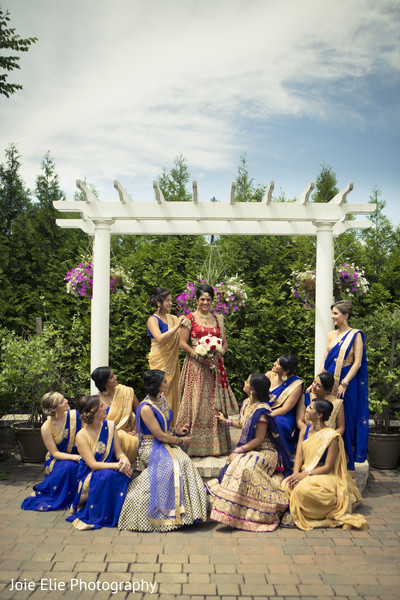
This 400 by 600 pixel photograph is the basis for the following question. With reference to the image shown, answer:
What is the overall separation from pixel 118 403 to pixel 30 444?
1.56 meters

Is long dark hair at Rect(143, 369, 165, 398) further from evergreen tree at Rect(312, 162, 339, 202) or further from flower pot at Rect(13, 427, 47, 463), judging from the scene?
evergreen tree at Rect(312, 162, 339, 202)

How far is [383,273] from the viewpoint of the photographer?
386 inches

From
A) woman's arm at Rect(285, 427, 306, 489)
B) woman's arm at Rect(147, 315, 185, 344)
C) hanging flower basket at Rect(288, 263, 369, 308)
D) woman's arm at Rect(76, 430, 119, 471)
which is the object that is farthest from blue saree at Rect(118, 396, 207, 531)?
hanging flower basket at Rect(288, 263, 369, 308)

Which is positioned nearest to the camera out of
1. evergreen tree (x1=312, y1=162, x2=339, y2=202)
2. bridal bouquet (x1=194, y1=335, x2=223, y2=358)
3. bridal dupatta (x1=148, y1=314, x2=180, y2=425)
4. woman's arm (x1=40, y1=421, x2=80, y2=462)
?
woman's arm (x1=40, y1=421, x2=80, y2=462)

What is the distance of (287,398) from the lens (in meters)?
4.81

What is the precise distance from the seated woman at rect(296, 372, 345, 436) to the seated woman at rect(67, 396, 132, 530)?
65.9 inches

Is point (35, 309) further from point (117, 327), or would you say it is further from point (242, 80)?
point (242, 80)

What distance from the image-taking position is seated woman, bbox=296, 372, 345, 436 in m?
4.73

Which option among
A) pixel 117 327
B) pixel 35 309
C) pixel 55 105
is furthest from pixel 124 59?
pixel 35 309

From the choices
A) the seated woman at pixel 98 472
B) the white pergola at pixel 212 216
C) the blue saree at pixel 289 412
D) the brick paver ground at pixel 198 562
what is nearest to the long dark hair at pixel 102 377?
the seated woman at pixel 98 472

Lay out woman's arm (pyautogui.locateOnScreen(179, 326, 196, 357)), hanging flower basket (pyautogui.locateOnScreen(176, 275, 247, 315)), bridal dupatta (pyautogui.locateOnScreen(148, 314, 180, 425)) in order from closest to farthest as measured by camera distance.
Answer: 1. woman's arm (pyautogui.locateOnScreen(179, 326, 196, 357))
2. bridal dupatta (pyautogui.locateOnScreen(148, 314, 180, 425))
3. hanging flower basket (pyautogui.locateOnScreen(176, 275, 247, 315))

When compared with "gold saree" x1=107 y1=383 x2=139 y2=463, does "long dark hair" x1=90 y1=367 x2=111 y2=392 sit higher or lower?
higher

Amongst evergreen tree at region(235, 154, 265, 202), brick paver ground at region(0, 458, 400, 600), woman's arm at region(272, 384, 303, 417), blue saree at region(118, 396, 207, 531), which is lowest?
brick paver ground at region(0, 458, 400, 600)

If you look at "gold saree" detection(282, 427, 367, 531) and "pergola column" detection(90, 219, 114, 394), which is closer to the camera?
"gold saree" detection(282, 427, 367, 531)
